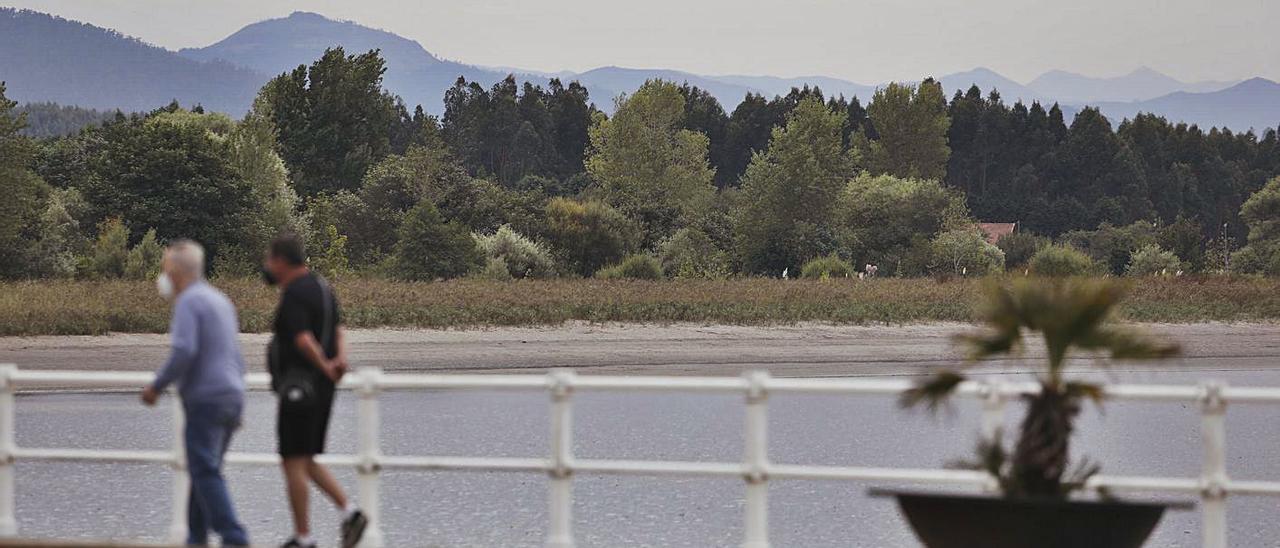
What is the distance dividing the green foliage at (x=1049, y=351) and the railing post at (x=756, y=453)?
0.82 m

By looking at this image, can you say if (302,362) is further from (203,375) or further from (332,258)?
(332,258)

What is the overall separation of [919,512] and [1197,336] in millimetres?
34659

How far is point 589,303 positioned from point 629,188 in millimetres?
46566

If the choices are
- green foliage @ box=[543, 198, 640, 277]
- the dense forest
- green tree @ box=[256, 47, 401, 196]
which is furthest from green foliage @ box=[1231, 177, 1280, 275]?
green tree @ box=[256, 47, 401, 196]

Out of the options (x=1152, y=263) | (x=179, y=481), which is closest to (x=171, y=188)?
(x=1152, y=263)

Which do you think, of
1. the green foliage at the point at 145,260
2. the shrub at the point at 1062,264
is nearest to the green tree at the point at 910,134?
the shrub at the point at 1062,264

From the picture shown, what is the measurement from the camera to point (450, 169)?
190ft

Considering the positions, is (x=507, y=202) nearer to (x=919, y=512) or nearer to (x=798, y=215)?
(x=798, y=215)

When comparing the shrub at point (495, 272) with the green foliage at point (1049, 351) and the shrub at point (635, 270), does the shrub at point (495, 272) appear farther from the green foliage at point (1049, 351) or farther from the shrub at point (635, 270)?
the green foliage at point (1049, 351)

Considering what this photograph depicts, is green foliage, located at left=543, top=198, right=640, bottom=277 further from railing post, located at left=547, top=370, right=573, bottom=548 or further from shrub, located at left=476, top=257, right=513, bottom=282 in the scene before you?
railing post, located at left=547, top=370, right=573, bottom=548

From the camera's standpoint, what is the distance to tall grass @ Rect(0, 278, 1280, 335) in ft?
109

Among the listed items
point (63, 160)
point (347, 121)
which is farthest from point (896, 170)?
point (63, 160)

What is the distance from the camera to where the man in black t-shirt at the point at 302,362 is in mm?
8398

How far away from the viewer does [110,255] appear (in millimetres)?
43188
